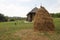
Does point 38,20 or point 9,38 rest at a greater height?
point 38,20

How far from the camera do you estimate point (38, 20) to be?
1969 cm

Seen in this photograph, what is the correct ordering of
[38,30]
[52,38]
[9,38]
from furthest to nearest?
[38,30], [9,38], [52,38]

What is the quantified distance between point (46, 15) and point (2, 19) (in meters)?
35.1

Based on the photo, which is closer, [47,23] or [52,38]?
[52,38]

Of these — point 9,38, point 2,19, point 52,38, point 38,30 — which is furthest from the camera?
point 2,19

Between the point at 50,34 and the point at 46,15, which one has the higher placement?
the point at 46,15

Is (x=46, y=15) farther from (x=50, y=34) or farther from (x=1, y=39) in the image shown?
(x=1, y=39)

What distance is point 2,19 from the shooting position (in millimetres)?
53594

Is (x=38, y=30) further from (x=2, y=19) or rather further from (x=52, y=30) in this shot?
(x=2, y=19)

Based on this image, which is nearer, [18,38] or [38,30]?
[18,38]

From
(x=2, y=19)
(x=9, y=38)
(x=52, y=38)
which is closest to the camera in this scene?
(x=52, y=38)

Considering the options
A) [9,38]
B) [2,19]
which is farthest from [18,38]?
[2,19]

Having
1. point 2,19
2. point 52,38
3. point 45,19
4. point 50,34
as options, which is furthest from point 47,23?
point 2,19

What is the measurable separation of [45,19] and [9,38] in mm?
4978
